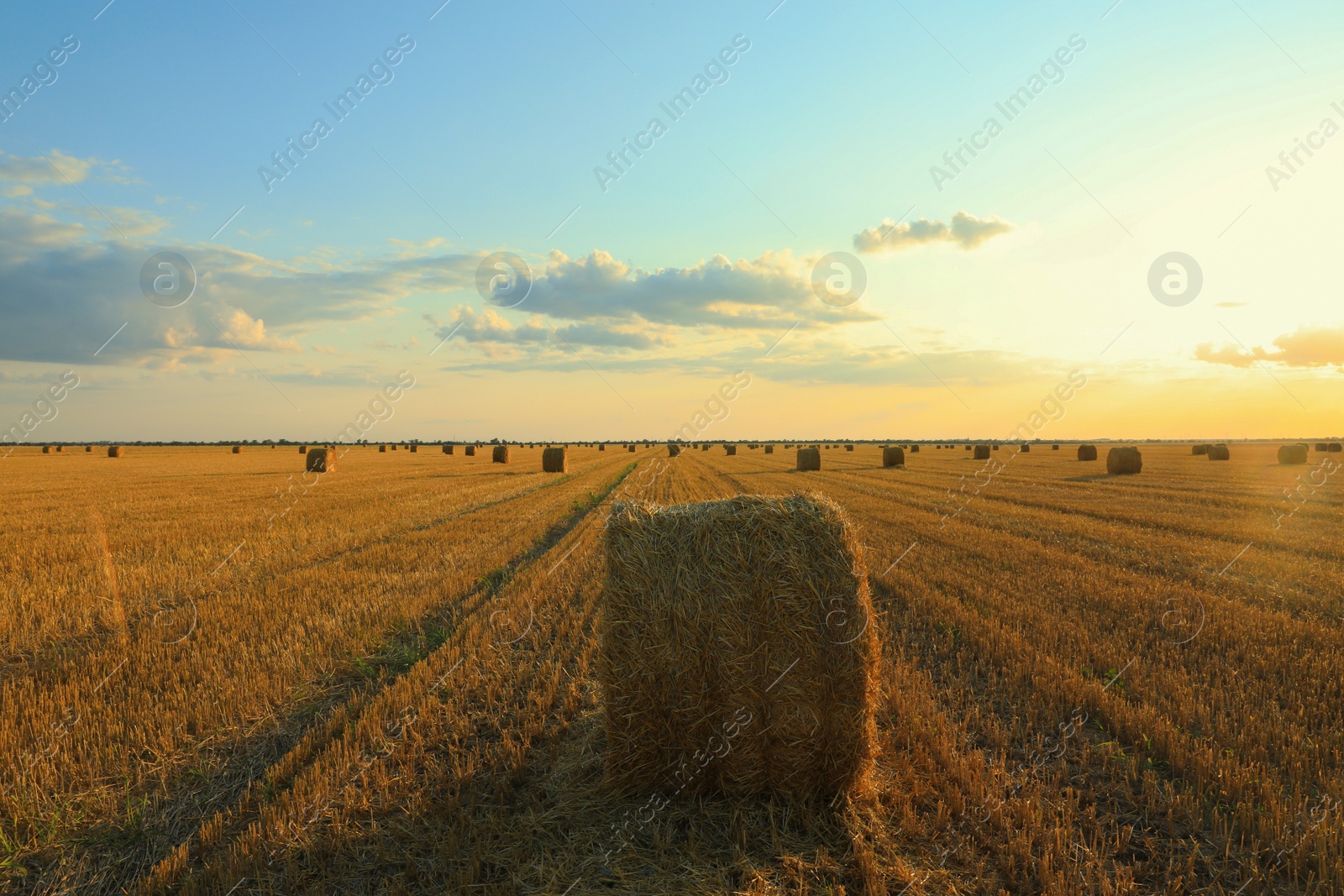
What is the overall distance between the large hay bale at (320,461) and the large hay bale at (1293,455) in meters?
55.3

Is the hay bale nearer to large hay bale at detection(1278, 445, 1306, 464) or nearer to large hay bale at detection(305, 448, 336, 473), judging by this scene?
large hay bale at detection(1278, 445, 1306, 464)

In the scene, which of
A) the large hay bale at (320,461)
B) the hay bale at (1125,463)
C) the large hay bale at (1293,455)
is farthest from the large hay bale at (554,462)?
the large hay bale at (1293,455)

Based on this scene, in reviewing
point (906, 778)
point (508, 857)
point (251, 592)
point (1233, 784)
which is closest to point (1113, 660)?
point (1233, 784)

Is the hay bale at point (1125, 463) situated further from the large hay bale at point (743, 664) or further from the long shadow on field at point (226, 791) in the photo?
the long shadow on field at point (226, 791)

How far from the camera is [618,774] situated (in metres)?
4.85

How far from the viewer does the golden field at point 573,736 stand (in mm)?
3959

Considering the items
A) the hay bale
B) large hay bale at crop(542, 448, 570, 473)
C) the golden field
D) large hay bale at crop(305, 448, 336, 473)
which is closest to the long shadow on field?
the golden field

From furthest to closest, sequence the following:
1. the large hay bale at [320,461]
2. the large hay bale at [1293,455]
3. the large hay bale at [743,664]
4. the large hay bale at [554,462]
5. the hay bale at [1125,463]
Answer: the large hay bale at [1293,455] < the large hay bale at [554,462] < the large hay bale at [320,461] < the hay bale at [1125,463] < the large hay bale at [743,664]

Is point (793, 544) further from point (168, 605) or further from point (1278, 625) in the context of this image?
point (168, 605)

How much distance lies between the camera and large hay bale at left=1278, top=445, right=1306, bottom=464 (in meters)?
40.1

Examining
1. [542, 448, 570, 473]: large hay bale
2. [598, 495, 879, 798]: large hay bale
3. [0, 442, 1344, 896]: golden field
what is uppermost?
[542, 448, 570, 473]: large hay bale

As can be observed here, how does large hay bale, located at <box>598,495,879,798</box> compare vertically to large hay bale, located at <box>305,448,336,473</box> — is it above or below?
below

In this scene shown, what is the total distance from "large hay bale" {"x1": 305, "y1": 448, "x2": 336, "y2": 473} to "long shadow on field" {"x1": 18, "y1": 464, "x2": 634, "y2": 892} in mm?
32969

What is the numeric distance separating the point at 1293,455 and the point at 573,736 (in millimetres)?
51067
